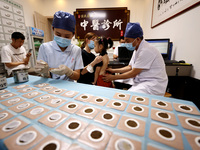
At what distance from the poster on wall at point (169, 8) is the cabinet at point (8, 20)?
13.7 feet

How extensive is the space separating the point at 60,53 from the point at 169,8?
2348 millimetres

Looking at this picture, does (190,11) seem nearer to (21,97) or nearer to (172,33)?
(172,33)

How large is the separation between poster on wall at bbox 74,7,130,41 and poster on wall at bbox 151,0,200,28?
164 cm

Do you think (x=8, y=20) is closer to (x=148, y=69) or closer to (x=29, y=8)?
(x=29, y=8)

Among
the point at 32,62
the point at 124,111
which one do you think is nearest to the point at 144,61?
the point at 124,111

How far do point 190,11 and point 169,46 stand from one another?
58cm

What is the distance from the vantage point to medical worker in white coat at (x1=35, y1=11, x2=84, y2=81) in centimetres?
104

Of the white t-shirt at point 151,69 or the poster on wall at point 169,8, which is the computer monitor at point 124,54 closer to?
the white t-shirt at point 151,69

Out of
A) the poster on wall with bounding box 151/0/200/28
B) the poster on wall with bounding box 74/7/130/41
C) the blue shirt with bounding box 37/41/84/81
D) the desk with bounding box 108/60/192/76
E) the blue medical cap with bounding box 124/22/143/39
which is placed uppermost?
the poster on wall with bounding box 74/7/130/41

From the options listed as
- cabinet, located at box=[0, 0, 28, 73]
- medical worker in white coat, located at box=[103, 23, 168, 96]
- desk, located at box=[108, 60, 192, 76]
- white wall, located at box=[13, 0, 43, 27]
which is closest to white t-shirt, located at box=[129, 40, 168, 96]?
medical worker in white coat, located at box=[103, 23, 168, 96]

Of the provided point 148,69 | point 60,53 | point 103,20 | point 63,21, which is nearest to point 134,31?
point 148,69

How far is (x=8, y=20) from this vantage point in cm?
288

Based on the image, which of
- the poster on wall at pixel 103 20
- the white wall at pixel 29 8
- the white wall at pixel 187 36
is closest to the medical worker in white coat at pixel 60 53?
the white wall at pixel 187 36

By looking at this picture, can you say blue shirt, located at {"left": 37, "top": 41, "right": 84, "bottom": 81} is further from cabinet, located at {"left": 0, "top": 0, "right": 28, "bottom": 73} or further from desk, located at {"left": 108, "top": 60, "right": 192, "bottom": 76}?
cabinet, located at {"left": 0, "top": 0, "right": 28, "bottom": 73}
